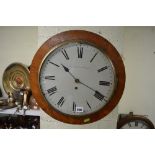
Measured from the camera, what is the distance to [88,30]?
926mm

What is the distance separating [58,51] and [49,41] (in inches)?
2.1

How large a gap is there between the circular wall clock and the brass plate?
40 millimetres

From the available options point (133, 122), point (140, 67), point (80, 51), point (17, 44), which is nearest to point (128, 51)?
point (140, 67)

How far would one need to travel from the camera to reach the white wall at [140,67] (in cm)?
91

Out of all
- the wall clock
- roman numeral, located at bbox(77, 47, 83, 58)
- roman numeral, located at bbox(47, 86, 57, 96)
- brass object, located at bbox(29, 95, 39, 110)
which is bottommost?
the wall clock

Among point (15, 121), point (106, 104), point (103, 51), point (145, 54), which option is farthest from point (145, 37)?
point (15, 121)

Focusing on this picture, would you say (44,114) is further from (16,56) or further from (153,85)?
(153,85)

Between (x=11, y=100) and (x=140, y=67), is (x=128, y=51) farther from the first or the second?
(x=11, y=100)

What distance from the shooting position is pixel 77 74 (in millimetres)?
934

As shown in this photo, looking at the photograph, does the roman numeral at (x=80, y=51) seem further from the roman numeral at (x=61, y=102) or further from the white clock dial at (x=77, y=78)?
the roman numeral at (x=61, y=102)

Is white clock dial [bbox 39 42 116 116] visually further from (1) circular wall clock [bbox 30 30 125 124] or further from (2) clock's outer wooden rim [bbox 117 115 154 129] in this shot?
(2) clock's outer wooden rim [bbox 117 115 154 129]

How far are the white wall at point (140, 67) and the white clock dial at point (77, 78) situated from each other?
0.24 ft

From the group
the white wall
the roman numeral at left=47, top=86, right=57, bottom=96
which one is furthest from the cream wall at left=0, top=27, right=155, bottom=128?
A: the roman numeral at left=47, top=86, right=57, bottom=96

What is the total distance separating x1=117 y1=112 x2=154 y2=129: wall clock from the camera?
0.94 meters
